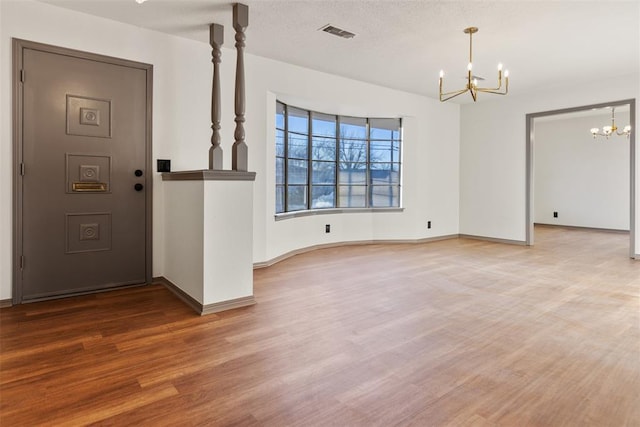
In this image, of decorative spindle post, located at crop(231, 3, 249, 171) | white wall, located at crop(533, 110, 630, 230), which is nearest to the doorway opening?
white wall, located at crop(533, 110, 630, 230)

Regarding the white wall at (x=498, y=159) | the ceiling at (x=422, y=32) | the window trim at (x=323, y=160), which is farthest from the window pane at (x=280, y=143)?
the white wall at (x=498, y=159)

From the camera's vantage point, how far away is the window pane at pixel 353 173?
6.25m

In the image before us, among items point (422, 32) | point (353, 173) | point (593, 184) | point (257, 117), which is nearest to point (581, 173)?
point (593, 184)

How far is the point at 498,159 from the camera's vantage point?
6.68 metres

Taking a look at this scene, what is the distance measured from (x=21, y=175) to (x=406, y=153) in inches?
209

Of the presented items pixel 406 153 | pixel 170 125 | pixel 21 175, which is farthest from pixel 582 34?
pixel 21 175

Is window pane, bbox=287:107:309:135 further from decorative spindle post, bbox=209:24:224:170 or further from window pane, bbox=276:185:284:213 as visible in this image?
decorative spindle post, bbox=209:24:224:170

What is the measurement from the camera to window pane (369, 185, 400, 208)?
6.51 metres

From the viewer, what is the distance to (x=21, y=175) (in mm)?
3100

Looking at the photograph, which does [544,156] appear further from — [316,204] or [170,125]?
[170,125]

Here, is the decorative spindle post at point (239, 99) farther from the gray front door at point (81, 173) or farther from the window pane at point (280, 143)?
the window pane at point (280, 143)

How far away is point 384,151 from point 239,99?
12.5ft

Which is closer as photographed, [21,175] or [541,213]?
[21,175]

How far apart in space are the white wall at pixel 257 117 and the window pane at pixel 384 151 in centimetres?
19
